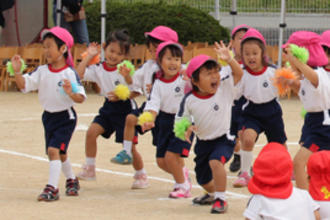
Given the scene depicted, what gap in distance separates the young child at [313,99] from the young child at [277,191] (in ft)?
8.91

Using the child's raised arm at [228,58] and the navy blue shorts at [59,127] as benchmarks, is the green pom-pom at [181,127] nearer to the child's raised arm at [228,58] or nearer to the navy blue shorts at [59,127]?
the child's raised arm at [228,58]

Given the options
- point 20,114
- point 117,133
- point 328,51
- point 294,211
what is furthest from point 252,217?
point 20,114

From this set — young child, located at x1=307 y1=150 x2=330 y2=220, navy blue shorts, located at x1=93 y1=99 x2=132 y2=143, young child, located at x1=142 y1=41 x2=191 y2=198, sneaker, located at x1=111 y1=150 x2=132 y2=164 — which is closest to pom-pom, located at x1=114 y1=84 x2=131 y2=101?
navy blue shorts, located at x1=93 y1=99 x2=132 y2=143

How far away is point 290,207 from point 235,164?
5.25 metres

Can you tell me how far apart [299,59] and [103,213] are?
2234mm

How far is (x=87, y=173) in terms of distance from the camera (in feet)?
31.1

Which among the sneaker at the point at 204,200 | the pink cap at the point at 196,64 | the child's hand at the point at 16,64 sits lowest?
the sneaker at the point at 204,200

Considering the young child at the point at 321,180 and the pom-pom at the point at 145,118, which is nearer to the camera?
the young child at the point at 321,180

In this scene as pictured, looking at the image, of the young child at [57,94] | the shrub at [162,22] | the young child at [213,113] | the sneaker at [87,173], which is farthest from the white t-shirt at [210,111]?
the shrub at [162,22]

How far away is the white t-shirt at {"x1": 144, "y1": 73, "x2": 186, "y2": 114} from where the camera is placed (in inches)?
344

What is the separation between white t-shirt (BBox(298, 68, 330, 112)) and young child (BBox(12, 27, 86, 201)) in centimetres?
217

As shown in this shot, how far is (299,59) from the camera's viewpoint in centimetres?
761

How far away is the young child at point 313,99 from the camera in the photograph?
7.82 meters

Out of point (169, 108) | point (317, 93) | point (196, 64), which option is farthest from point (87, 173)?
point (317, 93)
